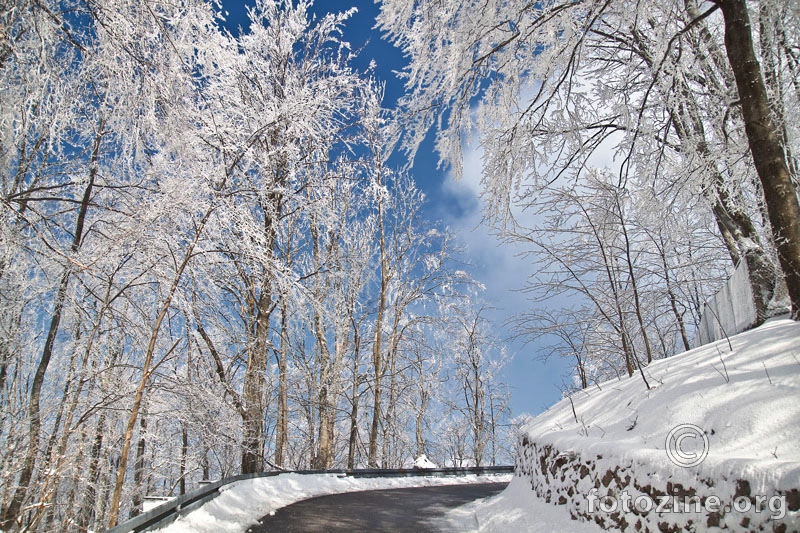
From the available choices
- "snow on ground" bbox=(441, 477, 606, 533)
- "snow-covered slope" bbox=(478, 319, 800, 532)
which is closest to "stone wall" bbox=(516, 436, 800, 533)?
"snow-covered slope" bbox=(478, 319, 800, 532)

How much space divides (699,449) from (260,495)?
21.8 feet

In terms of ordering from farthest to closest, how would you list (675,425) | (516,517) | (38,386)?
(38,386) < (516,517) < (675,425)

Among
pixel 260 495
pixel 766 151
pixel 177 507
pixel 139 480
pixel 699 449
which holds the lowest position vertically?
pixel 139 480

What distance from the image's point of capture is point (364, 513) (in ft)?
22.4

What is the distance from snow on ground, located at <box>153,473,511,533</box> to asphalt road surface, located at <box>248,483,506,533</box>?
0.31m

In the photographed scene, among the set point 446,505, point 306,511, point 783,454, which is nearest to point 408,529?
point 306,511

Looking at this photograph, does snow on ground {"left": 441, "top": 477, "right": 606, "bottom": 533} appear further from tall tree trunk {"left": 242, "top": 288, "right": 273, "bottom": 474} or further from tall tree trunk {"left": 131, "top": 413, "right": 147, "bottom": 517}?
tall tree trunk {"left": 131, "top": 413, "right": 147, "bottom": 517}

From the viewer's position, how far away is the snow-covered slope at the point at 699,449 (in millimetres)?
2859

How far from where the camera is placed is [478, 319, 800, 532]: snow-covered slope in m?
2.86

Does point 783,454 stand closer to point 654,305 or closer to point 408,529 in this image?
point 408,529

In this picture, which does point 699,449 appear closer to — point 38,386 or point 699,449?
point 699,449

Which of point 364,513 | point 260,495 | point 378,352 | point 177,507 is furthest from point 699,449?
point 378,352

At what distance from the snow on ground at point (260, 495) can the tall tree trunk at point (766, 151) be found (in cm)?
660

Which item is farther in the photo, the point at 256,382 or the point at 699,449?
the point at 256,382
